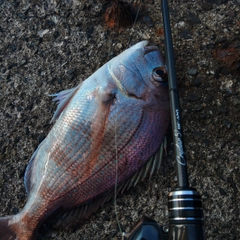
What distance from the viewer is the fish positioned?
1.63 meters

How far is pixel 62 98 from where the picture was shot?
1854 mm

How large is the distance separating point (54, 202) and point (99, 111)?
0.52 metres

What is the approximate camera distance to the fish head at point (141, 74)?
1.71 meters

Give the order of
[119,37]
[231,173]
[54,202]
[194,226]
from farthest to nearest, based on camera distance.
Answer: [119,37]
[231,173]
[54,202]
[194,226]

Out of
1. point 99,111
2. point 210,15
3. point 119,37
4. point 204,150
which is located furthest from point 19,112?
point 210,15

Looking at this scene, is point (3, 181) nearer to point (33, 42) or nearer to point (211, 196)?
point (33, 42)

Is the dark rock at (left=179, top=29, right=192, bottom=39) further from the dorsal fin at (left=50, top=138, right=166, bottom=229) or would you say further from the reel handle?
the reel handle

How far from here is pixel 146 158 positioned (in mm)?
1678

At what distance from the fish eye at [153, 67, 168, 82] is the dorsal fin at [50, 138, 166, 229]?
0.36m

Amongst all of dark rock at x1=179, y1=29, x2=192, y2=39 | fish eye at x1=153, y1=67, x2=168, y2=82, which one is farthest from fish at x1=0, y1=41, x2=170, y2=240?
dark rock at x1=179, y1=29, x2=192, y2=39

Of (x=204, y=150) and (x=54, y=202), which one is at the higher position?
(x=54, y=202)

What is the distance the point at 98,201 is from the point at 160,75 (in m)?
0.75

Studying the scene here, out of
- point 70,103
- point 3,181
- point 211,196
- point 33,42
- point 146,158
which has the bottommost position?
point 211,196

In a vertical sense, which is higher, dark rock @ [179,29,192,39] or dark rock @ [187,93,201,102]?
dark rock @ [179,29,192,39]
